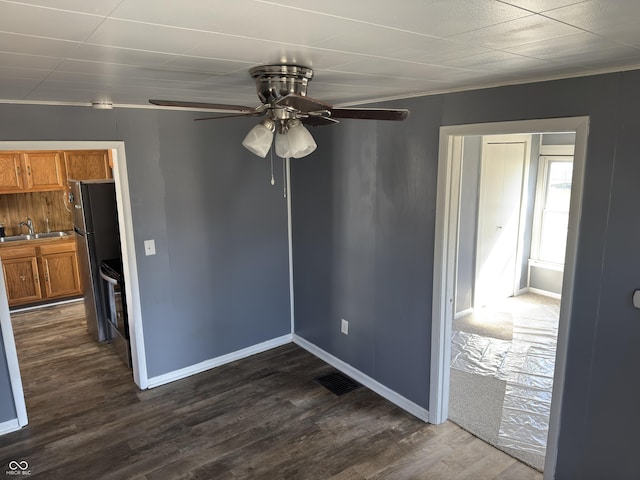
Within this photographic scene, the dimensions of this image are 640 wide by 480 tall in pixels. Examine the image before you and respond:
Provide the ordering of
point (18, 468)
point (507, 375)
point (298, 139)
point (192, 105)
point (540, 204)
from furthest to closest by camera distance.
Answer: point (540, 204), point (507, 375), point (18, 468), point (298, 139), point (192, 105)

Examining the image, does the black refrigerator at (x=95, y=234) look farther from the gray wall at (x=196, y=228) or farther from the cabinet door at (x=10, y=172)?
the cabinet door at (x=10, y=172)

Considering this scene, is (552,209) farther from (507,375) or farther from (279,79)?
(279,79)

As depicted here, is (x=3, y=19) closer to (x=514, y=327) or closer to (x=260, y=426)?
(x=260, y=426)

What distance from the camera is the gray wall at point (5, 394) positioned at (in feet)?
9.96

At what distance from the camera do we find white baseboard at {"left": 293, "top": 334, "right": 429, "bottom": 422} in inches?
127

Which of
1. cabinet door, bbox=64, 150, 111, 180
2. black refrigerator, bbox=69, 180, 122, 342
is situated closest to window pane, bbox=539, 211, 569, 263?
black refrigerator, bbox=69, 180, 122, 342

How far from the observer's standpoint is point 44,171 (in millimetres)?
5449

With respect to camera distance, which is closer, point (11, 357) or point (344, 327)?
point (11, 357)

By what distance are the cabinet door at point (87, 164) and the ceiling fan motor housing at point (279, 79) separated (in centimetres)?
454

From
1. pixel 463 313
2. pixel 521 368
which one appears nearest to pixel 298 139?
pixel 521 368

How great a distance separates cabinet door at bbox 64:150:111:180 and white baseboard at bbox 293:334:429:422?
340cm

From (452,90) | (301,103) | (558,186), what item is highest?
(452,90)

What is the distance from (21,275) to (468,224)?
526 centimetres

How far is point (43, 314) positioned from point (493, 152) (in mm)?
5593
